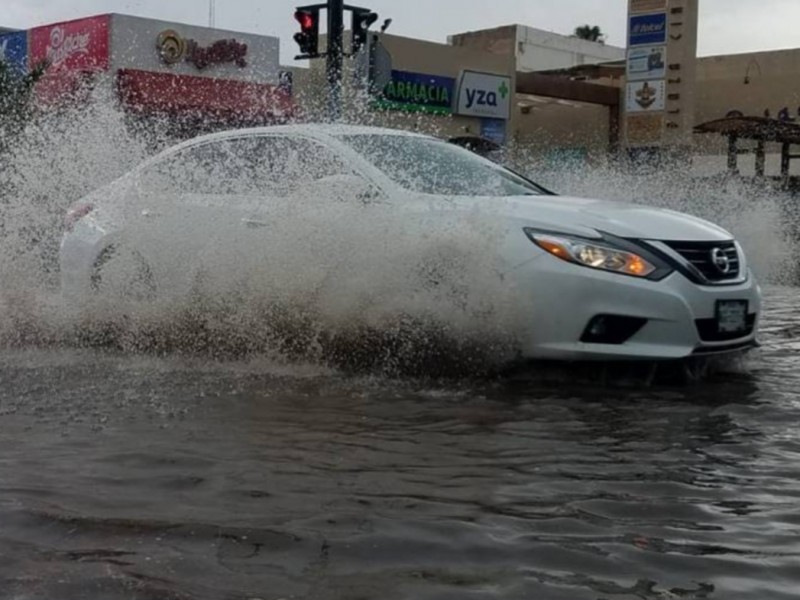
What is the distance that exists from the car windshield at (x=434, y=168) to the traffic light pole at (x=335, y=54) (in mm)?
5422

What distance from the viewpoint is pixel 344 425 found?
4613 mm

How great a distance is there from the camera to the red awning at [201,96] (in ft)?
73.3

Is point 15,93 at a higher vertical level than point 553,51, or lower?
lower

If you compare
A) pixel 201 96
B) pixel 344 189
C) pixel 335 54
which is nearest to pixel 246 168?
pixel 344 189

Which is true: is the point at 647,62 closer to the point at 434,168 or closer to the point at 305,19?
the point at 305,19

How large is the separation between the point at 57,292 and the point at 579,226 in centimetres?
363

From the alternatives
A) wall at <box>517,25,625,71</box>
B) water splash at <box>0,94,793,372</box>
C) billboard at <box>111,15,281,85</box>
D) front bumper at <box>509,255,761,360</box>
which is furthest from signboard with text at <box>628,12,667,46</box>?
front bumper at <box>509,255,761,360</box>

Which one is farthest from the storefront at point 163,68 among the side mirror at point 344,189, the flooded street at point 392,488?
the flooded street at point 392,488

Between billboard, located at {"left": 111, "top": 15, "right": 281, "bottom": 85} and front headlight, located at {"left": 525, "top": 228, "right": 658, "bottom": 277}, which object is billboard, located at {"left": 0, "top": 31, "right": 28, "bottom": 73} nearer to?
billboard, located at {"left": 111, "top": 15, "right": 281, "bottom": 85}

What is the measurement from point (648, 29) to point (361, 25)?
1746 centimetres

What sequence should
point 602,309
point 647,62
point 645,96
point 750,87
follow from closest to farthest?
point 602,309
point 647,62
point 645,96
point 750,87

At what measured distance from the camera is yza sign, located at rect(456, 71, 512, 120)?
95.3 feet

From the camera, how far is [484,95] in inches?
1167

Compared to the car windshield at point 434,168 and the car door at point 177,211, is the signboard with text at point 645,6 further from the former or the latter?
the car door at point 177,211
